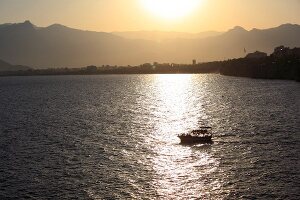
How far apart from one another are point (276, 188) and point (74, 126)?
236 ft

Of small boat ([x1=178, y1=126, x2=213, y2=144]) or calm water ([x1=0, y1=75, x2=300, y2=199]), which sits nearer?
calm water ([x1=0, y1=75, x2=300, y2=199])

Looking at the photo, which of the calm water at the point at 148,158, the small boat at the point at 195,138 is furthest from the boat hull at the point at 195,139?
the calm water at the point at 148,158

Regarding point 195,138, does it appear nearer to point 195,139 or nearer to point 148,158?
point 195,139

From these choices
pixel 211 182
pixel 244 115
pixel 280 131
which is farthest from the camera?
pixel 244 115

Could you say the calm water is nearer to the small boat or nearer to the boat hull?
the boat hull

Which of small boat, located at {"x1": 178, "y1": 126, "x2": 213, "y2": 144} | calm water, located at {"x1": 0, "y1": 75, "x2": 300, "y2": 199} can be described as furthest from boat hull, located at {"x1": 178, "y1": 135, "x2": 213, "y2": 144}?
calm water, located at {"x1": 0, "y1": 75, "x2": 300, "y2": 199}

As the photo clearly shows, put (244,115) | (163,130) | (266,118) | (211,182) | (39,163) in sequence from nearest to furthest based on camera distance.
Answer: (211,182)
(39,163)
(163,130)
(266,118)
(244,115)

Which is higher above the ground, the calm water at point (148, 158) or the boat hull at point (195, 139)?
the boat hull at point (195, 139)

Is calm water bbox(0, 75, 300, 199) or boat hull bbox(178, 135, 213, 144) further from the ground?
boat hull bbox(178, 135, 213, 144)

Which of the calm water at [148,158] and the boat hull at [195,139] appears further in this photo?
the boat hull at [195,139]

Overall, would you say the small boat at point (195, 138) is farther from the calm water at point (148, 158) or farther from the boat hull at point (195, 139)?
the calm water at point (148, 158)

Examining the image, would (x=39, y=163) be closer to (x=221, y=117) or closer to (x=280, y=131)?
(x=280, y=131)

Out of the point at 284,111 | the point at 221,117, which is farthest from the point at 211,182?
the point at 284,111

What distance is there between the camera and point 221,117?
138 metres
